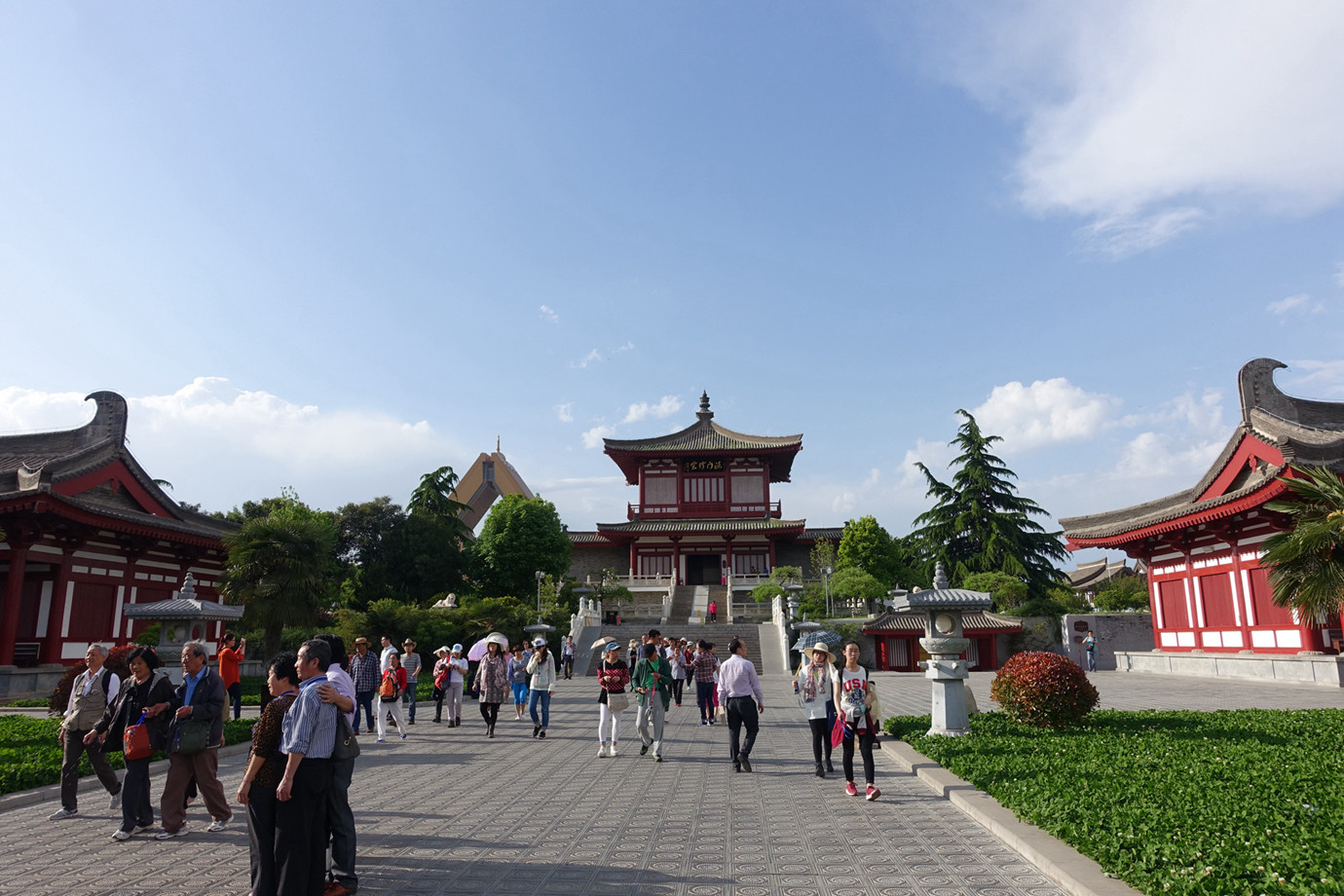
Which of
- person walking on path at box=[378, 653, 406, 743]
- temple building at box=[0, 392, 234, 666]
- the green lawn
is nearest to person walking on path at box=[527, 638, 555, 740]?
person walking on path at box=[378, 653, 406, 743]

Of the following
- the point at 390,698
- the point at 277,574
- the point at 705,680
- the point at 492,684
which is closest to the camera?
the point at 390,698

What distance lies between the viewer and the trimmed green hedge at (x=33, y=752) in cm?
843

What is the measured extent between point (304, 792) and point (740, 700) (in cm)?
587

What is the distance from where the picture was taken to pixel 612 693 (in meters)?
10.9

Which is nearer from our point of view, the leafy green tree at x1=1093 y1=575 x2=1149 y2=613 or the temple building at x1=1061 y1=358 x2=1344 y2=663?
the temple building at x1=1061 y1=358 x2=1344 y2=663

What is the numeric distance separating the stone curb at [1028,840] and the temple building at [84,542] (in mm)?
20802

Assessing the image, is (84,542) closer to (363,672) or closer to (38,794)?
(363,672)

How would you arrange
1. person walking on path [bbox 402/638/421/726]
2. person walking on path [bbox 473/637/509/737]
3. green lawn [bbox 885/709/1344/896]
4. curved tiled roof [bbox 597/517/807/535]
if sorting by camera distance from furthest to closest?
curved tiled roof [bbox 597/517/807/535]
person walking on path [bbox 402/638/421/726]
person walking on path [bbox 473/637/509/737]
green lawn [bbox 885/709/1344/896]

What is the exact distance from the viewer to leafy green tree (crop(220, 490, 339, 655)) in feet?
66.0

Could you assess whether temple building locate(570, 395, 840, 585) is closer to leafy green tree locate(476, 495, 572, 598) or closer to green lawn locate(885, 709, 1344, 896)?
leafy green tree locate(476, 495, 572, 598)

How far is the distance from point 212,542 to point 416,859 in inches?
930

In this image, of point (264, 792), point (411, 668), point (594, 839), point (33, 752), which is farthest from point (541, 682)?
point (264, 792)

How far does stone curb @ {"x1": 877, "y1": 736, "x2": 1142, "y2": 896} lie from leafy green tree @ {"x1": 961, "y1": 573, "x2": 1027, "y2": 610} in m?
25.8

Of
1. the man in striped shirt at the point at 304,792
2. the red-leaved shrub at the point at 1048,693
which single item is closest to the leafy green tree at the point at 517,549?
the red-leaved shrub at the point at 1048,693
